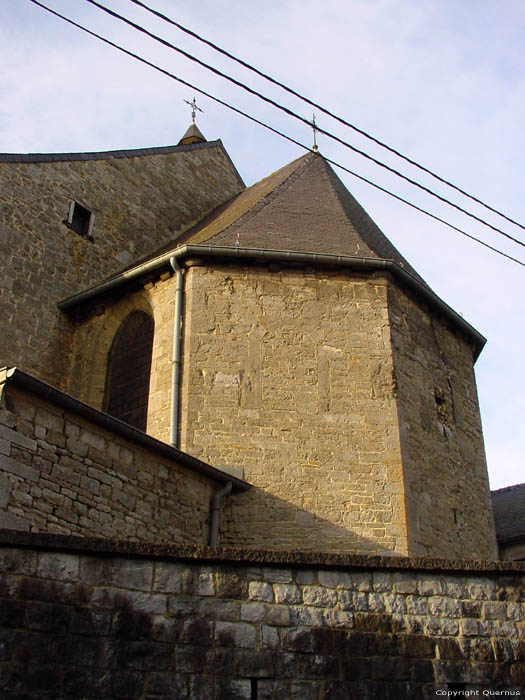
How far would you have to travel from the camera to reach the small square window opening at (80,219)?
45.6 ft

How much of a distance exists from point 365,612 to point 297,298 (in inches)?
257

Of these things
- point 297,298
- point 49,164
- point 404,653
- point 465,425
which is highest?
point 49,164

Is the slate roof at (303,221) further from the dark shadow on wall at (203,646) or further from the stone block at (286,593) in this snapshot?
the dark shadow on wall at (203,646)

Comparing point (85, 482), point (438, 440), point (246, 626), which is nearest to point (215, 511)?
point (85, 482)

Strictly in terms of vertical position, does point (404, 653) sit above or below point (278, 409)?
below

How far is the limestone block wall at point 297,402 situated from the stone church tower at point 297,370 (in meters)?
0.02

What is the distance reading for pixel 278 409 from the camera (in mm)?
10719

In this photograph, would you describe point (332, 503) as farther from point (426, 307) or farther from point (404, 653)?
point (404, 653)

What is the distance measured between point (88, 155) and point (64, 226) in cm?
164

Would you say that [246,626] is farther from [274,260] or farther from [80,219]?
[80,219]

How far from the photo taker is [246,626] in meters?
5.23

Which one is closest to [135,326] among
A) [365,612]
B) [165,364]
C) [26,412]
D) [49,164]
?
[165,364]

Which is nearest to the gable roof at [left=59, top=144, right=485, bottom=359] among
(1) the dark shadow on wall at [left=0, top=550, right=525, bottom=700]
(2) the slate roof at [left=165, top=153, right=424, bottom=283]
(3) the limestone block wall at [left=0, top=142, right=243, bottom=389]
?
(2) the slate roof at [left=165, top=153, right=424, bottom=283]

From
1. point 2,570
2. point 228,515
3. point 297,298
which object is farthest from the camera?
point 297,298
